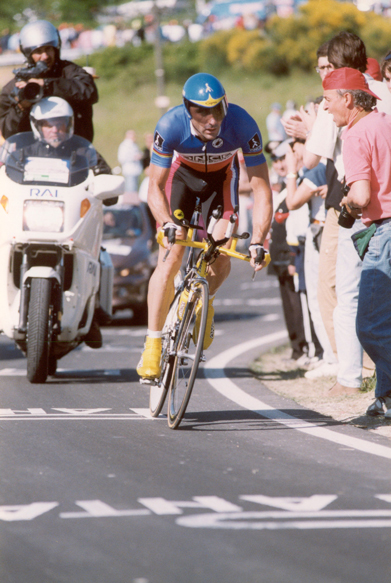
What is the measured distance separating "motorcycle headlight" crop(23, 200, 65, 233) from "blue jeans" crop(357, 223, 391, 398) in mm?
2859

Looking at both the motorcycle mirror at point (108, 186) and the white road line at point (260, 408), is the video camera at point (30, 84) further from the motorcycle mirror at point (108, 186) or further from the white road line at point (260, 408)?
the white road line at point (260, 408)

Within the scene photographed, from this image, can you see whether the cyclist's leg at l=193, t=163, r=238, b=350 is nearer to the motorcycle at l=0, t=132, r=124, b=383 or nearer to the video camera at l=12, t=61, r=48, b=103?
the motorcycle at l=0, t=132, r=124, b=383

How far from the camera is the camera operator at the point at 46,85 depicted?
9.25m

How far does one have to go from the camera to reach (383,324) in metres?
6.72

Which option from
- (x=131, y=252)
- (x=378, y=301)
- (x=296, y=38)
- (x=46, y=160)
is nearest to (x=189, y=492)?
(x=378, y=301)

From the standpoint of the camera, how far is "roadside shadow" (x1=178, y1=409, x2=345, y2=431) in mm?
6652

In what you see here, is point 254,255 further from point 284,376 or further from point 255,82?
point 255,82

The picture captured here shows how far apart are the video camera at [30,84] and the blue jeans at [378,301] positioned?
12.1 ft

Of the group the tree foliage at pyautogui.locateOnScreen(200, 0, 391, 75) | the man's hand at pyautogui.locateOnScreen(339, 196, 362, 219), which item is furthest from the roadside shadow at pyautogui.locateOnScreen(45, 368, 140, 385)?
the tree foliage at pyautogui.locateOnScreen(200, 0, 391, 75)

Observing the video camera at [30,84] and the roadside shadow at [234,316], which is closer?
the video camera at [30,84]

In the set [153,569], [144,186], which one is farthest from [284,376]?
[144,186]

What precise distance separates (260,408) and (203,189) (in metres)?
1.60

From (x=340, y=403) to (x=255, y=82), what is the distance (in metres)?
51.1

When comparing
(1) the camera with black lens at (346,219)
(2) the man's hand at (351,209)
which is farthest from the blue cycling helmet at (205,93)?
(1) the camera with black lens at (346,219)
